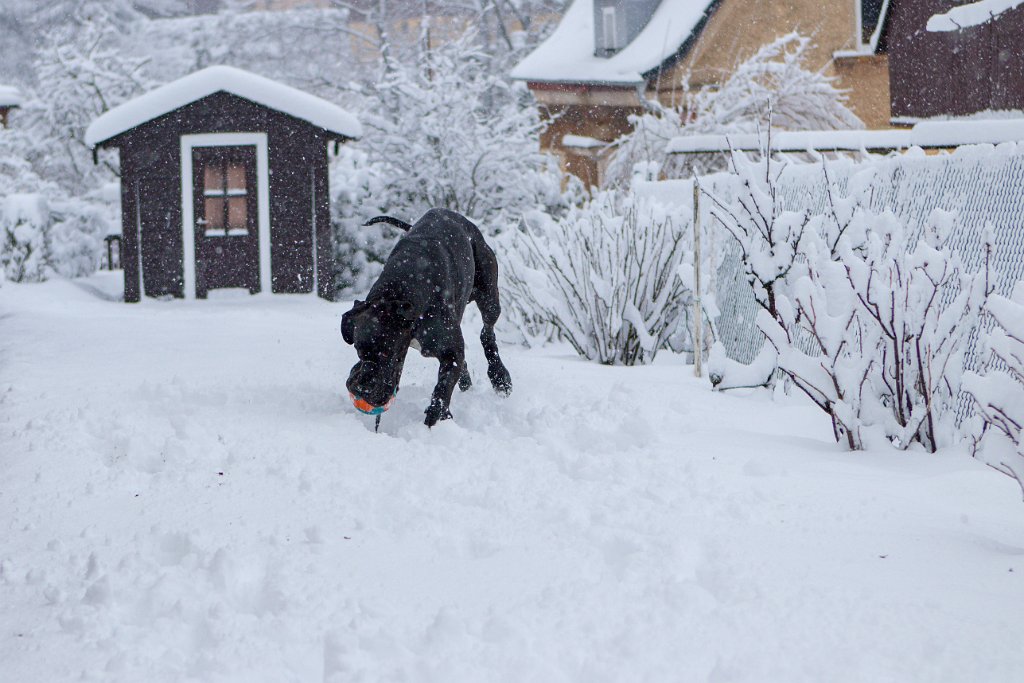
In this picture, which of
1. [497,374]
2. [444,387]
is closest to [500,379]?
[497,374]

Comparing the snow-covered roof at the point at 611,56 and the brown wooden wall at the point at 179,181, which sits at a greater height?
the snow-covered roof at the point at 611,56

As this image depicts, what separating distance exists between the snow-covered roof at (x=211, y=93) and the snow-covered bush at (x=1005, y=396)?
1366 cm

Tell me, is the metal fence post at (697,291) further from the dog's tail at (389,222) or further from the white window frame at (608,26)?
the white window frame at (608,26)

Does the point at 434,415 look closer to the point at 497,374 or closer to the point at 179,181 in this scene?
the point at 497,374

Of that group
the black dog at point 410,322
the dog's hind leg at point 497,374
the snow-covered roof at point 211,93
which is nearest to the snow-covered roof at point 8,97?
the snow-covered roof at point 211,93

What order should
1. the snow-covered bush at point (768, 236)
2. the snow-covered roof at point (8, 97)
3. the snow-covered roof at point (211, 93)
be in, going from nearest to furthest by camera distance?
1. the snow-covered bush at point (768, 236)
2. the snow-covered roof at point (211, 93)
3. the snow-covered roof at point (8, 97)

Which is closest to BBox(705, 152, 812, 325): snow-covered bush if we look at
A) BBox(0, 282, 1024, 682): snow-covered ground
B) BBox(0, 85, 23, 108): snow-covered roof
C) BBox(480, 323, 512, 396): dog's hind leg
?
BBox(0, 282, 1024, 682): snow-covered ground

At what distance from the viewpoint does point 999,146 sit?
18.0 feet

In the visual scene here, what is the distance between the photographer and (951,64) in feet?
42.4

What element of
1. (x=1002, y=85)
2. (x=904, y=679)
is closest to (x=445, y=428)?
(x=904, y=679)

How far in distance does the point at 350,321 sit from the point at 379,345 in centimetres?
25

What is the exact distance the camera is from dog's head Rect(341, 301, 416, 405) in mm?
5090

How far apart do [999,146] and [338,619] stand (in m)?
4.17

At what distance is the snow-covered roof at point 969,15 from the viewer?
11.7 meters
